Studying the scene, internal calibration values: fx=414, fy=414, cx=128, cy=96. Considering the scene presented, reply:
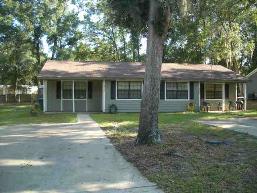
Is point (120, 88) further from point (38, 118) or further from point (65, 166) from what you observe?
point (65, 166)

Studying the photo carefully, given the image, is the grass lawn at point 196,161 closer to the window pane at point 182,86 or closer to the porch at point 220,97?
the window pane at point 182,86

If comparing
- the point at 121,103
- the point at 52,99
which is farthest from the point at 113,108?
the point at 52,99

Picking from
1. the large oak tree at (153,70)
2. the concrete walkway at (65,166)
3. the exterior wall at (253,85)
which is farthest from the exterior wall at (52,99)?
the exterior wall at (253,85)

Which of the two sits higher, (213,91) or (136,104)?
(213,91)

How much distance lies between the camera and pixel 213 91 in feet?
97.9

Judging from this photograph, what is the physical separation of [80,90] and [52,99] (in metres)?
1.99

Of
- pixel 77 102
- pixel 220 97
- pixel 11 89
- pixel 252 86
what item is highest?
pixel 252 86

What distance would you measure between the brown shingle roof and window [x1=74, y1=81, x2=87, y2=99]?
33.4 inches

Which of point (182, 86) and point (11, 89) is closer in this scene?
point (182, 86)

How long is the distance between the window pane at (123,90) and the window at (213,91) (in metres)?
5.97

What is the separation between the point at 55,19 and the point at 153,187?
38733 mm

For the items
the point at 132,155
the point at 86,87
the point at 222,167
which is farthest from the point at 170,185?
the point at 86,87

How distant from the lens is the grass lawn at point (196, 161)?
23.8 feet

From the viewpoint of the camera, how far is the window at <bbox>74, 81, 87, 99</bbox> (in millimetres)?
27922
